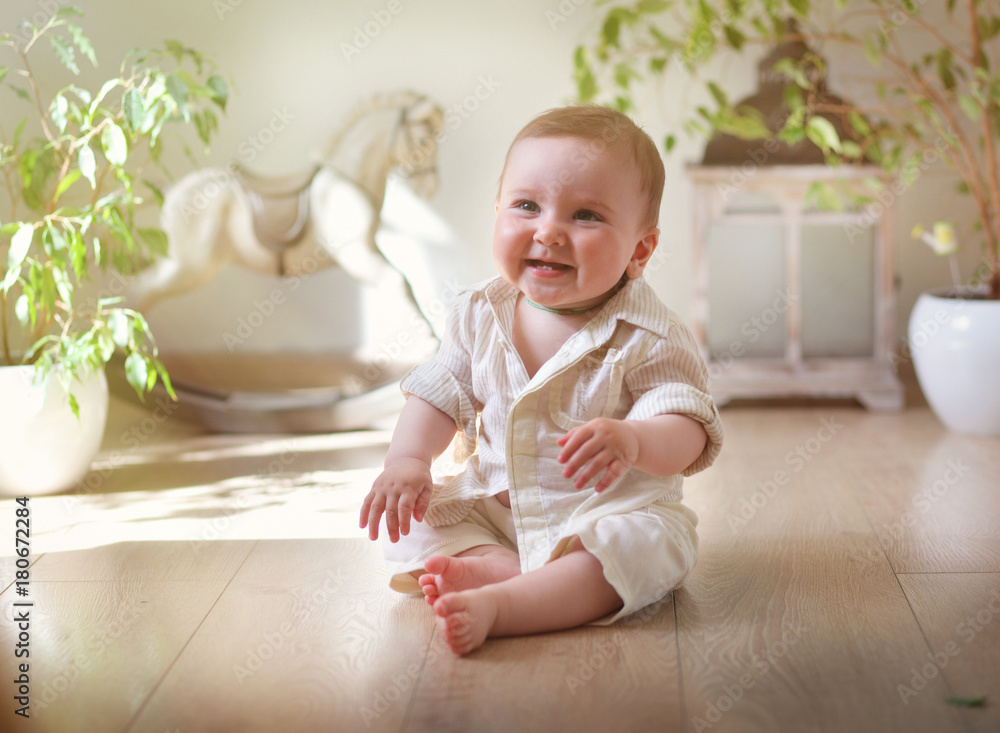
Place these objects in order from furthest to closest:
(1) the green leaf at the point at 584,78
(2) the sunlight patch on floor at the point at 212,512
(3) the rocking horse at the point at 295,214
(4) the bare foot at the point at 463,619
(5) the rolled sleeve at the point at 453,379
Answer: (3) the rocking horse at the point at 295,214 < (1) the green leaf at the point at 584,78 < (2) the sunlight patch on floor at the point at 212,512 < (5) the rolled sleeve at the point at 453,379 < (4) the bare foot at the point at 463,619

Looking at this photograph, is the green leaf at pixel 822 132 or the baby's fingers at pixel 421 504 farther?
the green leaf at pixel 822 132

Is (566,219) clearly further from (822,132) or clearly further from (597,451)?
(822,132)

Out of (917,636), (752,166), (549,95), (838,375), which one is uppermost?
(549,95)

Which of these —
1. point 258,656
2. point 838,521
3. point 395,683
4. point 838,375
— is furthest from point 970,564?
point 838,375

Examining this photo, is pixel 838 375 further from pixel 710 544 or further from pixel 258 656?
pixel 258 656

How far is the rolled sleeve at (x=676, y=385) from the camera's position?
107cm

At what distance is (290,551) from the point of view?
1289mm

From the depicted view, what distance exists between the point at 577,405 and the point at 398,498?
0.74ft

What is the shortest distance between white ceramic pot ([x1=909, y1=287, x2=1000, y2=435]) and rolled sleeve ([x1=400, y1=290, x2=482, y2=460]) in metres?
1.07

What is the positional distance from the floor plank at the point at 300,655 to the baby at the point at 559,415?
64mm

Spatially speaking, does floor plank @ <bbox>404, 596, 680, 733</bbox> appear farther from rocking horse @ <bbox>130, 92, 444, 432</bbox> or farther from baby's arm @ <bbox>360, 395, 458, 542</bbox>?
rocking horse @ <bbox>130, 92, 444, 432</bbox>

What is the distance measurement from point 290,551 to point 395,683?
412 millimetres

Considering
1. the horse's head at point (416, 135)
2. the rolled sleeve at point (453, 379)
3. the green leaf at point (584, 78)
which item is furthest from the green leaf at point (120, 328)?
the green leaf at point (584, 78)

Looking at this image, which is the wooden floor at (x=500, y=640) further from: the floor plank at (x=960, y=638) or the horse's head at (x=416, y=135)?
the horse's head at (x=416, y=135)
